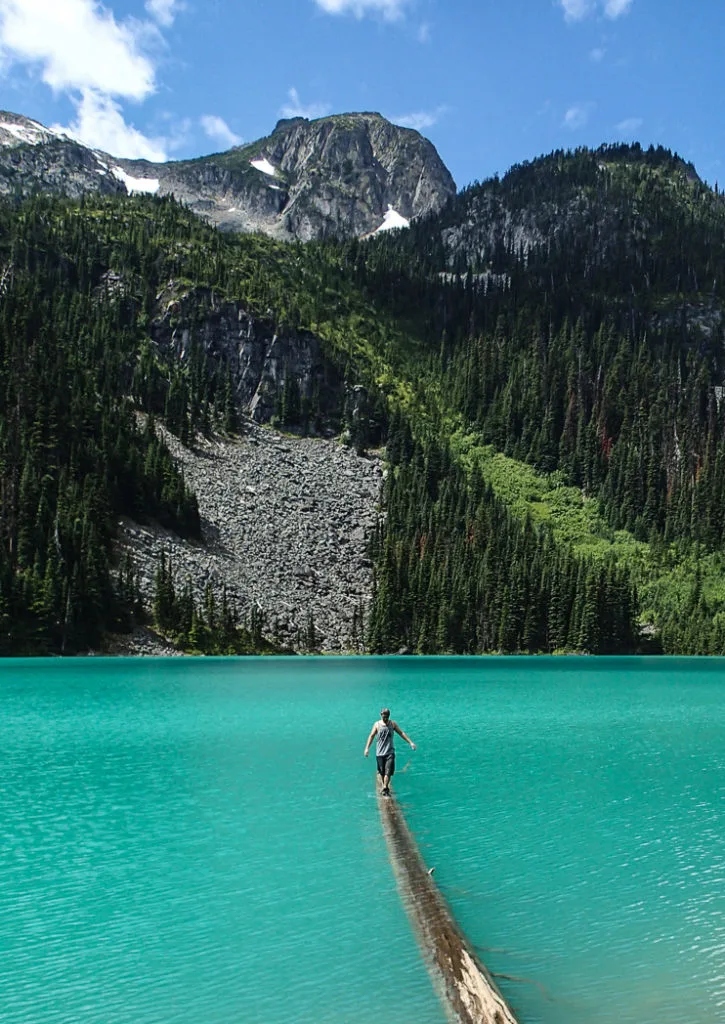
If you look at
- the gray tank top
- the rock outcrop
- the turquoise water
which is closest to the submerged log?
the turquoise water

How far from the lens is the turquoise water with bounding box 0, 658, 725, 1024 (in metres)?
14.2

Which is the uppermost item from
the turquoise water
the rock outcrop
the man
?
the rock outcrop

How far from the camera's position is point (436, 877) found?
20.3m

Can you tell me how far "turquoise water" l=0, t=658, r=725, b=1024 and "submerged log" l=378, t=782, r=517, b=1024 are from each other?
338 mm

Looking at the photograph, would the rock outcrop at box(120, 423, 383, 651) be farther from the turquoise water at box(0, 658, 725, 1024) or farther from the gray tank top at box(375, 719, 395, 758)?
the gray tank top at box(375, 719, 395, 758)

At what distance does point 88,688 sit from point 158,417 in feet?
412

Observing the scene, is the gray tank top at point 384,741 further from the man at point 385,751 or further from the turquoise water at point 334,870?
the turquoise water at point 334,870


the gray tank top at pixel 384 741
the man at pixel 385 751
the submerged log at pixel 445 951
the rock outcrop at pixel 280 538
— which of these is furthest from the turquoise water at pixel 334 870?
the rock outcrop at pixel 280 538

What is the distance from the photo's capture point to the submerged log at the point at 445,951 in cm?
1286

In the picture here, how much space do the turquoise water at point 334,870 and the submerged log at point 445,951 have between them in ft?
1.11

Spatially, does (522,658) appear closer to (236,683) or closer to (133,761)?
(236,683)

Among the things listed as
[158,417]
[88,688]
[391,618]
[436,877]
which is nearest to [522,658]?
[391,618]

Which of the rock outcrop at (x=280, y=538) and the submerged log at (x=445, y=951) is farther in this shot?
the rock outcrop at (x=280, y=538)

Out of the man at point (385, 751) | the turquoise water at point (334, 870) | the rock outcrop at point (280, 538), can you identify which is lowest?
the turquoise water at point (334, 870)
